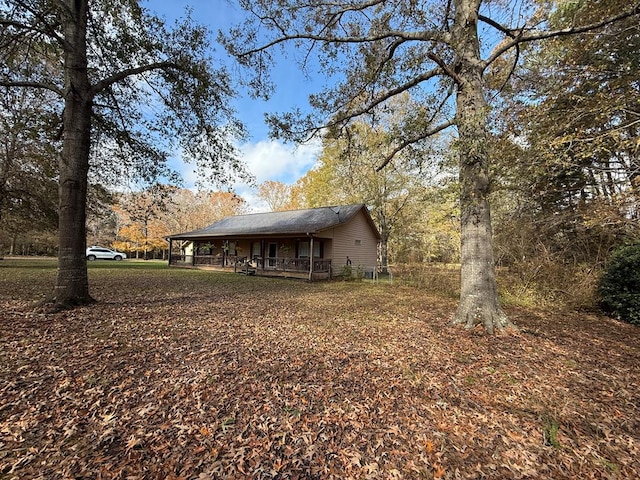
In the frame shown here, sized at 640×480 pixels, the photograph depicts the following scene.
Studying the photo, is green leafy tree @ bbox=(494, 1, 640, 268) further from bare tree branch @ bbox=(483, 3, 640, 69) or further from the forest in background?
bare tree branch @ bbox=(483, 3, 640, 69)

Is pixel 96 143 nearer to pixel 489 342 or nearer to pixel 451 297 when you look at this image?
pixel 489 342

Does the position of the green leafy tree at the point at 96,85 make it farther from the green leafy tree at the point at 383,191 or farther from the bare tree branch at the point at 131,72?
the green leafy tree at the point at 383,191

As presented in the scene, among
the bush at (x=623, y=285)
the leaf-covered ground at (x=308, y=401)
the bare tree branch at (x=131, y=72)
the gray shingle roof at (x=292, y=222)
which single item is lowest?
the leaf-covered ground at (x=308, y=401)

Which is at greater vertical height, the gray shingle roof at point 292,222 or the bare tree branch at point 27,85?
the bare tree branch at point 27,85

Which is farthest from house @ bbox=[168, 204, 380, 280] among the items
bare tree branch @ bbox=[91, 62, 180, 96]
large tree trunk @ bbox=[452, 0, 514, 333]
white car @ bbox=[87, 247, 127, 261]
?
white car @ bbox=[87, 247, 127, 261]

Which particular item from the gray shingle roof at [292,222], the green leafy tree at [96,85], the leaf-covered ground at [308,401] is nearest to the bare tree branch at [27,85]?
the green leafy tree at [96,85]

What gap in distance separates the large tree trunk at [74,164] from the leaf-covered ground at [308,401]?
2.87 ft

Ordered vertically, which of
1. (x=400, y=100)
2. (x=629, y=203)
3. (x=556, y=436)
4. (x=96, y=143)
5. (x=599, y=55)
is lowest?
(x=556, y=436)

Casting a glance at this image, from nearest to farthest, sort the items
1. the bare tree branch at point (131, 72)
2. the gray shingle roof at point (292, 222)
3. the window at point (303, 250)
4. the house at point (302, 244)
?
the bare tree branch at point (131, 72) → the gray shingle roof at point (292, 222) → the house at point (302, 244) → the window at point (303, 250)

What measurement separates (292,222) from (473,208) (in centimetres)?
1293

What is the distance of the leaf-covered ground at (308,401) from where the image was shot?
222 cm

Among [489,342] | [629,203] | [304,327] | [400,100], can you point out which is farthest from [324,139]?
[400,100]

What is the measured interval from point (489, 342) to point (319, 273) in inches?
435

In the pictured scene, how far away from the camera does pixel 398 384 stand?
137 inches
